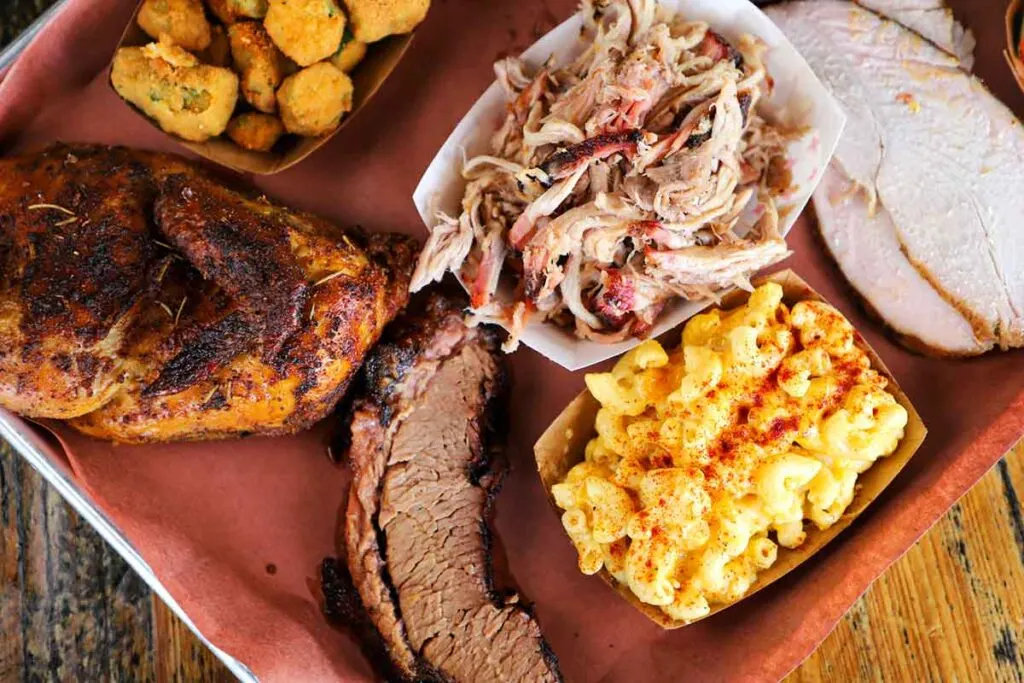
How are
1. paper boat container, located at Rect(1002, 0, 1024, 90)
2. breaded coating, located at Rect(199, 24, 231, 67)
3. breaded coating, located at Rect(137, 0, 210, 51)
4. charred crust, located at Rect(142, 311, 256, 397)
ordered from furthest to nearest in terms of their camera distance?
paper boat container, located at Rect(1002, 0, 1024, 90) < breaded coating, located at Rect(199, 24, 231, 67) < breaded coating, located at Rect(137, 0, 210, 51) < charred crust, located at Rect(142, 311, 256, 397)

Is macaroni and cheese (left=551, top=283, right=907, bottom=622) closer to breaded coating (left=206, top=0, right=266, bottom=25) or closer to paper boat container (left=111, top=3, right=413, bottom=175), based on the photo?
paper boat container (left=111, top=3, right=413, bottom=175)

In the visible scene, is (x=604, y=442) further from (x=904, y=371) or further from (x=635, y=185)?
(x=904, y=371)

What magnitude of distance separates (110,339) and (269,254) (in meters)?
0.43

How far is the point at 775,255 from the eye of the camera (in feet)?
→ 7.01

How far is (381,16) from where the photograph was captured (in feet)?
7.28

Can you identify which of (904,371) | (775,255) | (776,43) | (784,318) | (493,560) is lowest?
(493,560)

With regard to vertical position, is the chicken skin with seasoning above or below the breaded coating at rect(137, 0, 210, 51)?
below

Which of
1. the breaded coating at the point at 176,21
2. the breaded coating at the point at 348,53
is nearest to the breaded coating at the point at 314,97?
the breaded coating at the point at 348,53

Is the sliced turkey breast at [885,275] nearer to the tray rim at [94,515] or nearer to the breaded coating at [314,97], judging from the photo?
the breaded coating at [314,97]

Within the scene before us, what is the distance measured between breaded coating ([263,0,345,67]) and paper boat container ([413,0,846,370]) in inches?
15.4

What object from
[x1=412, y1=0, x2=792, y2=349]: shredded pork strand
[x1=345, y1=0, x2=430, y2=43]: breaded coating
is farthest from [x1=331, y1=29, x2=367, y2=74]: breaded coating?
[x1=412, y1=0, x2=792, y2=349]: shredded pork strand

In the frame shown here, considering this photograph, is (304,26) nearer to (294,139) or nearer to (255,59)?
(255,59)

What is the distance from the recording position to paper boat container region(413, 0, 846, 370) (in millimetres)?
2223

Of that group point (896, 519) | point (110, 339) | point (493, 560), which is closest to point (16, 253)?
point (110, 339)
